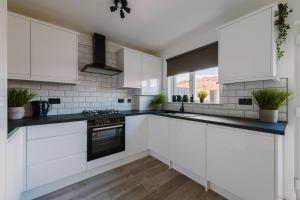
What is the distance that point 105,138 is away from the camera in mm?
2137

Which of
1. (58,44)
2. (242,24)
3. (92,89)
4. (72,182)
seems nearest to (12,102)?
(58,44)

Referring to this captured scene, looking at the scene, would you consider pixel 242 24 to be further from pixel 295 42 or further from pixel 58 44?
pixel 58 44

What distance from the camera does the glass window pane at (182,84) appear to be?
2861 millimetres

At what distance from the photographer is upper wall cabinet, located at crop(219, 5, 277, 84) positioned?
4.65ft

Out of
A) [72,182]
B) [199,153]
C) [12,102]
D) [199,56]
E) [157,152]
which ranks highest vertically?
[199,56]

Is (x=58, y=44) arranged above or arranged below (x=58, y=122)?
above

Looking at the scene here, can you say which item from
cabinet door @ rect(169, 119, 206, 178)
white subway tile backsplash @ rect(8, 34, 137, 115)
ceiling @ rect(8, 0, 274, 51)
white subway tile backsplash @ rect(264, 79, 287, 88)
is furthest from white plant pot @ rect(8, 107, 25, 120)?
white subway tile backsplash @ rect(264, 79, 287, 88)

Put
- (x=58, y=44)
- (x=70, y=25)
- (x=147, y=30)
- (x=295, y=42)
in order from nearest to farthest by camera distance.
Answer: (x=295, y=42) < (x=58, y=44) < (x=70, y=25) < (x=147, y=30)

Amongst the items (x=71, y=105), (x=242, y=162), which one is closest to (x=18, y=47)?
(x=71, y=105)

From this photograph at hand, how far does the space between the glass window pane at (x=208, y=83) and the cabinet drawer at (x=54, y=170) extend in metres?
2.19

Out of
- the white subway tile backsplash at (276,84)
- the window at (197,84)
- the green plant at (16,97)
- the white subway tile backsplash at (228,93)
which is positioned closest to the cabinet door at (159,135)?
the window at (197,84)

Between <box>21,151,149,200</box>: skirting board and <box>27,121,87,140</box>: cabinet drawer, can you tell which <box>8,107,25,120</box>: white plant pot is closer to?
<box>27,121,87,140</box>: cabinet drawer

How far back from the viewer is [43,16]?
1.97 metres

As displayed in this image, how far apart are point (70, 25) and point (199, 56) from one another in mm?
2267
